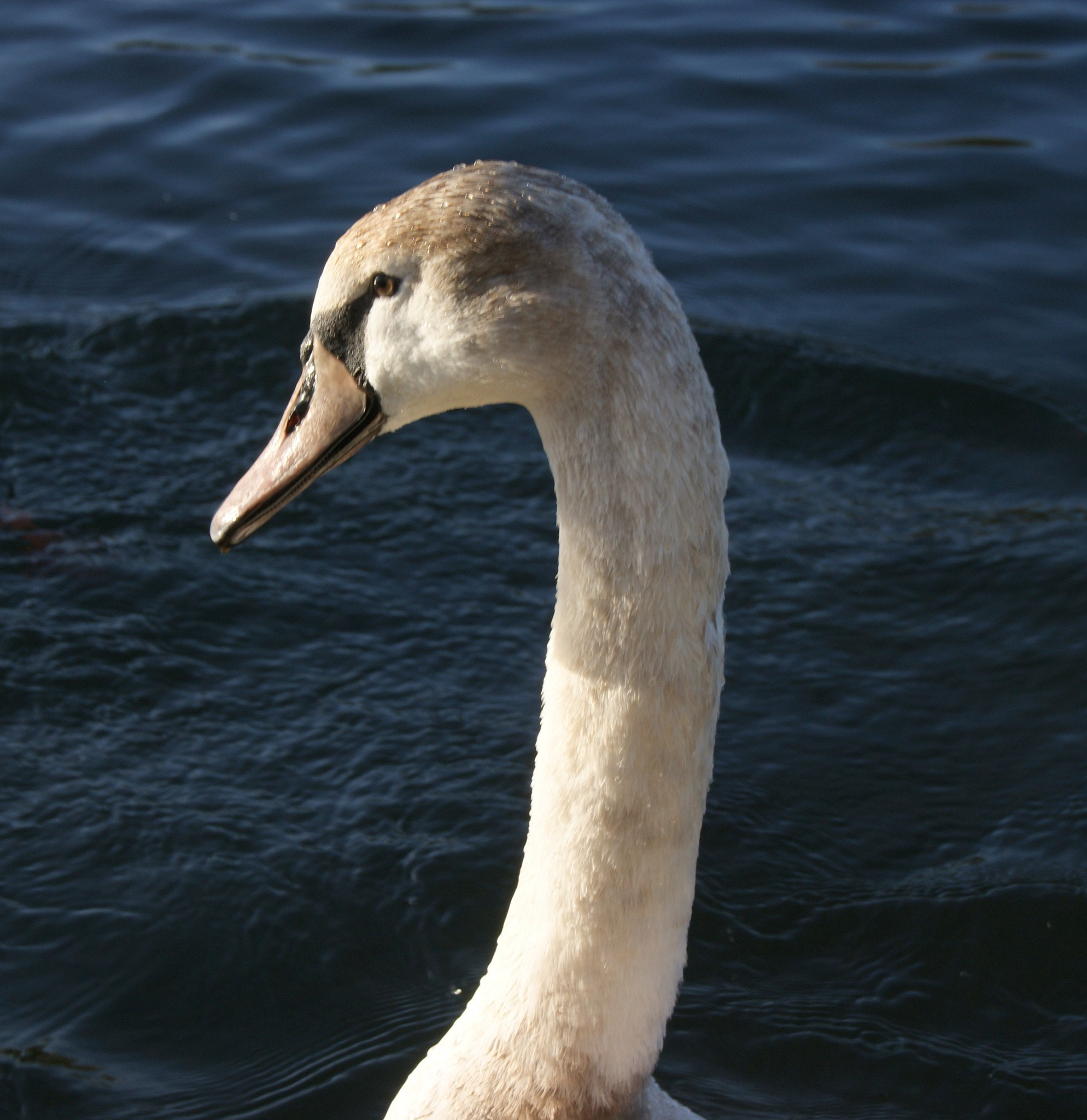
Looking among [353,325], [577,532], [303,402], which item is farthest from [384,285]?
[577,532]

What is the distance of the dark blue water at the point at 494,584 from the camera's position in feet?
14.7

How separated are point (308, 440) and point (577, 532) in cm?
61

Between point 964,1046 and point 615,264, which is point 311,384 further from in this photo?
point 964,1046

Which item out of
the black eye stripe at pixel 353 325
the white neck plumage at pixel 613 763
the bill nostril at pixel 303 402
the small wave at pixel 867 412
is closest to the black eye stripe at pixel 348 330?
the black eye stripe at pixel 353 325

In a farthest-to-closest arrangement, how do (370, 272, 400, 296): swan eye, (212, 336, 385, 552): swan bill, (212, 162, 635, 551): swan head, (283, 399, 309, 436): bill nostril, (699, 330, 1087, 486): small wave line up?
(699, 330, 1087, 486): small wave < (283, 399, 309, 436): bill nostril < (212, 336, 385, 552): swan bill < (370, 272, 400, 296): swan eye < (212, 162, 635, 551): swan head

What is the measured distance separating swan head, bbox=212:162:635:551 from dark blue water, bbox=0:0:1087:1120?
7.39 feet

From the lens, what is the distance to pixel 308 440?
9.95 feet

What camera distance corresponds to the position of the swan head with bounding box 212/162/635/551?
2.56 m

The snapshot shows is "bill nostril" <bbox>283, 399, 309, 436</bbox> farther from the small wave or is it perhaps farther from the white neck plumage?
the small wave

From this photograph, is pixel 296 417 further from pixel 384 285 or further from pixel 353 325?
pixel 384 285

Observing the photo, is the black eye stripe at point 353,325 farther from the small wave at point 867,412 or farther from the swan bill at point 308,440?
the small wave at point 867,412

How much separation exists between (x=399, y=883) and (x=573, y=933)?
1892 millimetres

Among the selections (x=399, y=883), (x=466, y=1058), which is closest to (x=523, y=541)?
(x=399, y=883)

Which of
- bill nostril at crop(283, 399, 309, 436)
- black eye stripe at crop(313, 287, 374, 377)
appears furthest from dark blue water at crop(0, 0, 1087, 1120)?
black eye stripe at crop(313, 287, 374, 377)
